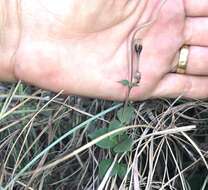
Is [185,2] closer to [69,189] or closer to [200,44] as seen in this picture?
[200,44]

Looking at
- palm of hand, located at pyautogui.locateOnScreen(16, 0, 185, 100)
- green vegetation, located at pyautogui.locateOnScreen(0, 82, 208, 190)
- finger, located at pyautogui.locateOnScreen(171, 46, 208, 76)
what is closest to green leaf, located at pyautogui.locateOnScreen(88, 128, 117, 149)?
green vegetation, located at pyautogui.locateOnScreen(0, 82, 208, 190)

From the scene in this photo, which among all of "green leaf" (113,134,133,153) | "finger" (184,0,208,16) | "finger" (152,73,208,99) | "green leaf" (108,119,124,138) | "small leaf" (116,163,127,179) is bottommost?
"small leaf" (116,163,127,179)

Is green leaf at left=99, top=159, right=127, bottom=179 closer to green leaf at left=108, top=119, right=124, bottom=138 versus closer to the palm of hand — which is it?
green leaf at left=108, top=119, right=124, bottom=138

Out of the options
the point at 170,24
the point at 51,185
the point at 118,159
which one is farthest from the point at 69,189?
the point at 170,24

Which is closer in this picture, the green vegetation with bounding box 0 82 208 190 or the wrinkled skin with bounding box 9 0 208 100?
the green vegetation with bounding box 0 82 208 190

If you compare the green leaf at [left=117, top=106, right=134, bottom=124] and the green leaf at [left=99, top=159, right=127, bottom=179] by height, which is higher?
the green leaf at [left=117, top=106, right=134, bottom=124]

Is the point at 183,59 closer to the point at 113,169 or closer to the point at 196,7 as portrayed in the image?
the point at 196,7
